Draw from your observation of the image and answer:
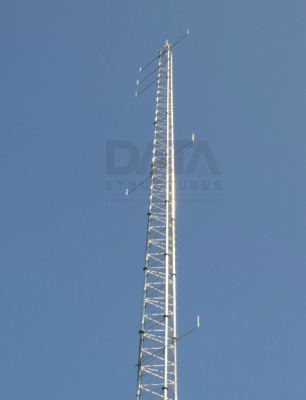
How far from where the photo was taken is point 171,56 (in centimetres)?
4934

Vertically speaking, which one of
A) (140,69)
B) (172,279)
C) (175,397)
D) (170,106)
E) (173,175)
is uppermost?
(140,69)


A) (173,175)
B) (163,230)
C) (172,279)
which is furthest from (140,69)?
(172,279)

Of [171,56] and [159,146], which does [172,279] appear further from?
[171,56]

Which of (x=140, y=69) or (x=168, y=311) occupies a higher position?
(x=140, y=69)

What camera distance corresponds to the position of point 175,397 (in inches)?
1141

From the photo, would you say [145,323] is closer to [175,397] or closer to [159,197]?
[175,397]

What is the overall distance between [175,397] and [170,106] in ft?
75.7

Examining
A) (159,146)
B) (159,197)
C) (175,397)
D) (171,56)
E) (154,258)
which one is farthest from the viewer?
(171,56)

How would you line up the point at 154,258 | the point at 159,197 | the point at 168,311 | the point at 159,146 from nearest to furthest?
1. the point at 168,311
2. the point at 154,258
3. the point at 159,197
4. the point at 159,146

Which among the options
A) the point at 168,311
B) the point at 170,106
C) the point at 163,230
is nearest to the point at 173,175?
the point at 163,230

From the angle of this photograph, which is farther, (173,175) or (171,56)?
(171,56)

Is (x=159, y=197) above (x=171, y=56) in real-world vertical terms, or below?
below

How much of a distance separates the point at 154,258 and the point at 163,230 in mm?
2360

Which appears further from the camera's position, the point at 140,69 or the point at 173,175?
the point at 140,69
